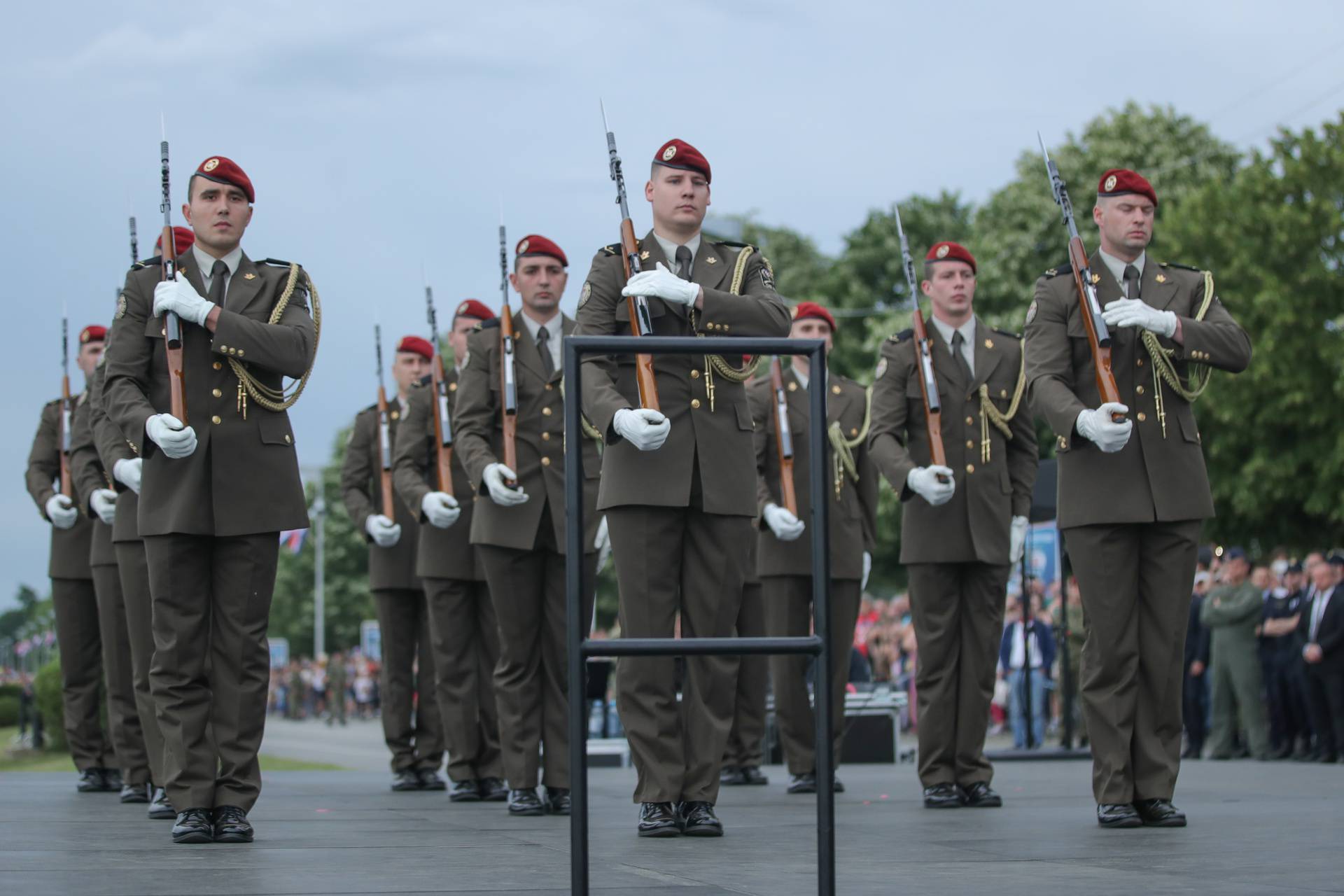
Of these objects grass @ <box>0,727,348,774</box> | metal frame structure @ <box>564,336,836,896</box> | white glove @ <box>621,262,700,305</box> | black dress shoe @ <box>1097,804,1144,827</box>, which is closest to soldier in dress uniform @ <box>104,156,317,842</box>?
white glove @ <box>621,262,700,305</box>

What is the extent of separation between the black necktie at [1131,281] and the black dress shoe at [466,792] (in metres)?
4.25

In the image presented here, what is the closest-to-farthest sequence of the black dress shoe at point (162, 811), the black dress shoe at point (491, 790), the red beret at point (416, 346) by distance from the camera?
the black dress shoe at point (162, 811) < the black dress shoe at point (491, 790) < the red beret at point (416, 346)

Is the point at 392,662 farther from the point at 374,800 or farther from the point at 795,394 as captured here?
the point at 795,394

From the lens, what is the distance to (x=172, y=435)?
6680mm

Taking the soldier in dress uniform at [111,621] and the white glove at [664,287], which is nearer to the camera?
the white glove at [664,287]

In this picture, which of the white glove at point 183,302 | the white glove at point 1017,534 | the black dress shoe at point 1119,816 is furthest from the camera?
the white glove at point 1017,534

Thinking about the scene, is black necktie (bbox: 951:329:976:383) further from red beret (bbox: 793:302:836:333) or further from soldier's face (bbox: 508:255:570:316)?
soldier's face (bbox: 508:255:570:316)

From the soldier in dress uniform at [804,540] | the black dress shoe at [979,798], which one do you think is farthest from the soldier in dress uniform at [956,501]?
the soldier in dress uniform at [804,540]

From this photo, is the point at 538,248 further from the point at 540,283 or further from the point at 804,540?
the point at 804,540

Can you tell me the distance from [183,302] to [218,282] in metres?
0.36

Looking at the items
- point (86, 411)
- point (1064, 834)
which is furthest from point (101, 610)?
point (1064, 834)

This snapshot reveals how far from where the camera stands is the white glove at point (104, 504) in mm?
9609

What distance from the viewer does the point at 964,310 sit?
9.13 metres

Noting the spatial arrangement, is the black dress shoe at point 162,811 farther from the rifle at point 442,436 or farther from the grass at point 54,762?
the grass at point 54,762
